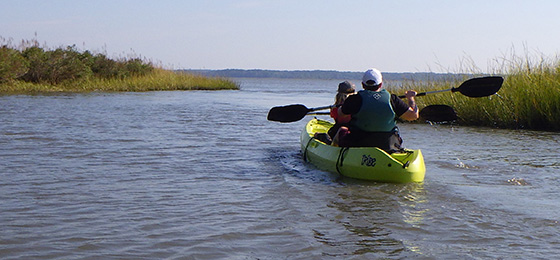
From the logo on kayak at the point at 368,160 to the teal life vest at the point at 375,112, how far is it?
40cm

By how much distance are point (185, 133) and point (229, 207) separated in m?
7.34

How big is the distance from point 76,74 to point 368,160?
980 inches

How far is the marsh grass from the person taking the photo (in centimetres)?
1348

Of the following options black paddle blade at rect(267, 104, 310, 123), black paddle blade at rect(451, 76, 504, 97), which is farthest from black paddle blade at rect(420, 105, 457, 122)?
black paddle blade at rect(267, 104, 310, 123)

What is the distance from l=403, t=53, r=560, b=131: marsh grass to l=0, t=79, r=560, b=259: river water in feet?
5.28

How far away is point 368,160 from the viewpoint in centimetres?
772

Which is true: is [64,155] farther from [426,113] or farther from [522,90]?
[522,90]

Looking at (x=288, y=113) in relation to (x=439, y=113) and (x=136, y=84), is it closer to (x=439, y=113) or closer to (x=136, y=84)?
(x=439, y=113)

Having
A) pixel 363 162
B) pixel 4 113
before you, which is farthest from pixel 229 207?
pixel 4 113

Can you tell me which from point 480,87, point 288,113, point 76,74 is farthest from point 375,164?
point 76,74

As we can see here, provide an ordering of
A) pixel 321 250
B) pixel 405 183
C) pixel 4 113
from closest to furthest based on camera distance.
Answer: pixel 321 250 → pixel 405 183 → pixel 4 113

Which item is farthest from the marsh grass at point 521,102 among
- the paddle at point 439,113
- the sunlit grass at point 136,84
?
the sunlit grass at point 136,84

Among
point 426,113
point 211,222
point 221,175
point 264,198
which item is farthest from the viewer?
point 426,113

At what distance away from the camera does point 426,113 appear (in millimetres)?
9172
